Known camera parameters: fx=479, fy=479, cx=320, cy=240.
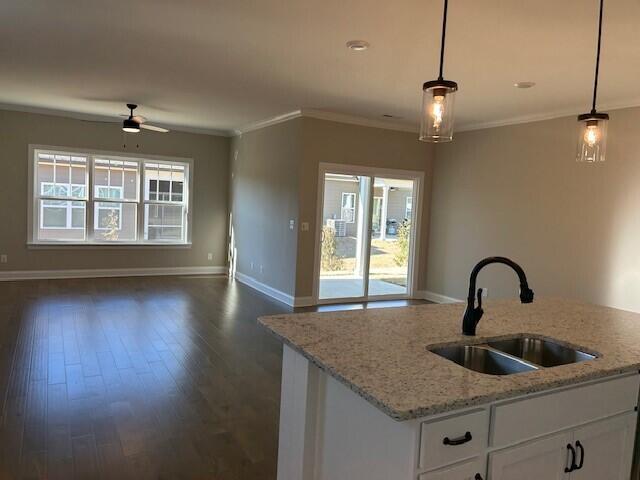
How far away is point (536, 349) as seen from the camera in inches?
86.7

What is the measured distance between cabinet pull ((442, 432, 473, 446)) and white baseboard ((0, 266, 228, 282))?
7.55 metres

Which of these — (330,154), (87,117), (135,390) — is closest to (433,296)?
(330,154)

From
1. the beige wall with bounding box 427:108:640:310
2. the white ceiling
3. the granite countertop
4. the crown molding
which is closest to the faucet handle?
the granite countertop

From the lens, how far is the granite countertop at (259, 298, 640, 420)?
56.4 inches

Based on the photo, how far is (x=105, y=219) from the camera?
26.1ft

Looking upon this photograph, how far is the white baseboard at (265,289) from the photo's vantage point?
6.49 metres

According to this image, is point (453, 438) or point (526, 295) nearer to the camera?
point (453, 438)

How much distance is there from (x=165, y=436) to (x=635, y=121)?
502cm

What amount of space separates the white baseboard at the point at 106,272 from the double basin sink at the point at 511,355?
7122 millimetres

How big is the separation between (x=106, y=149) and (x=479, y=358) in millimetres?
7313

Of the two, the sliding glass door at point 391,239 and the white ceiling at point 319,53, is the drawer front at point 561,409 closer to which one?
the white ceiling at point 319,53

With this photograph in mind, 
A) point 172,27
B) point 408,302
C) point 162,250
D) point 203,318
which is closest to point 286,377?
point 172,27

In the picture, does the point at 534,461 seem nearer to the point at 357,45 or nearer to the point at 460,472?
the point at 460,472

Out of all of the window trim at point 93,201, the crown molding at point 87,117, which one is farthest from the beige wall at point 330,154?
the window trim at point 93,201
